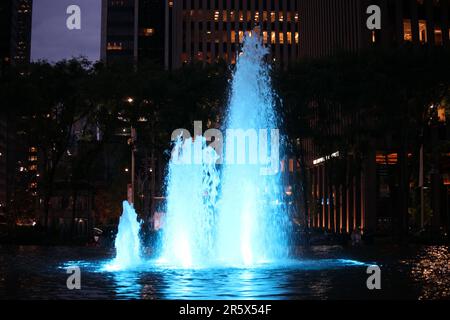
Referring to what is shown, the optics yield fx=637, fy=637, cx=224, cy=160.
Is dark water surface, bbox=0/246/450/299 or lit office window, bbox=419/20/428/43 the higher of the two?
lit office window, bbox=419/20/428/43

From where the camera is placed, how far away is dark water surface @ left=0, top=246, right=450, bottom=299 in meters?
13.9

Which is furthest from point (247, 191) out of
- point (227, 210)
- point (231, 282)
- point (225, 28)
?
point (225, 28)

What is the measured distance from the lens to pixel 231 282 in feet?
53.1

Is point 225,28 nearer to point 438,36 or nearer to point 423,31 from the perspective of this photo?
point 423,31

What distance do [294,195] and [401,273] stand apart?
51.3 meters

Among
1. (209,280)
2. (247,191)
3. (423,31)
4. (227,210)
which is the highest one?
(423,31)

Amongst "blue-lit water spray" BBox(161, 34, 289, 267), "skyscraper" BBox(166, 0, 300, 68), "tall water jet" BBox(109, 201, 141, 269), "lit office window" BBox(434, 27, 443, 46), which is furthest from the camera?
"skyscraper" BBox(166, 0, 300, 68)

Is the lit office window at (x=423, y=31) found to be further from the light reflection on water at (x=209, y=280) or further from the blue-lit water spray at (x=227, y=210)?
the light reflection on water at (x=209, y=280)

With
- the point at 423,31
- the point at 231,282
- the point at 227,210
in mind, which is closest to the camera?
the point at 231,282

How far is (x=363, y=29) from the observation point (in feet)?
207

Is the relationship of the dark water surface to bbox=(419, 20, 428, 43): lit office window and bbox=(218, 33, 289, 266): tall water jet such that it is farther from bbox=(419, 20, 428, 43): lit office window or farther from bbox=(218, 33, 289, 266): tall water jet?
bbox=(419, 20, 428, 43): lit office window

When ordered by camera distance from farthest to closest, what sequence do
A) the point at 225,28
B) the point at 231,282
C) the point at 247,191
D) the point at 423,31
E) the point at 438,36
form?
the point at 225,28, the point at 438,36, the point at 423,31, the point at 247,191, the point at 231,282

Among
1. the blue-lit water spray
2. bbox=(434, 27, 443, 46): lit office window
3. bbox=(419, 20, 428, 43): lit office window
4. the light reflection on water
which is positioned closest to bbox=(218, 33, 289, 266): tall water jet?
the blue-lit water spray
